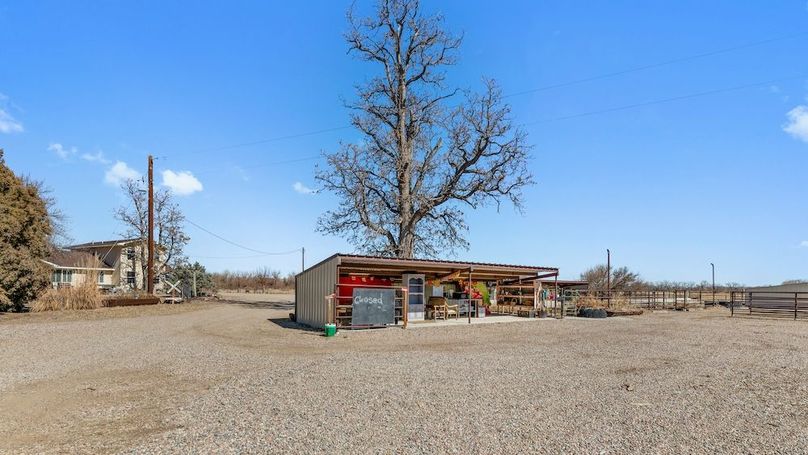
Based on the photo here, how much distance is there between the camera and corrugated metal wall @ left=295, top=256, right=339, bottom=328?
18594mm

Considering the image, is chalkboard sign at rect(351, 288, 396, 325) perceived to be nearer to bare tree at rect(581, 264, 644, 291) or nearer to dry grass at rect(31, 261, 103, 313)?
dry grass at rect(31, 261, 103, 313)

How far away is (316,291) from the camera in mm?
19766

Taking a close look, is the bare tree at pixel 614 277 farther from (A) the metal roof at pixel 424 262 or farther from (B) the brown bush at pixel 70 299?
(B) the brown bush at pixel 70 299

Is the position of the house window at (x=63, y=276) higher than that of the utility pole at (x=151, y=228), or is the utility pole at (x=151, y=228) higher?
the utility pole at (x=151, y=228)

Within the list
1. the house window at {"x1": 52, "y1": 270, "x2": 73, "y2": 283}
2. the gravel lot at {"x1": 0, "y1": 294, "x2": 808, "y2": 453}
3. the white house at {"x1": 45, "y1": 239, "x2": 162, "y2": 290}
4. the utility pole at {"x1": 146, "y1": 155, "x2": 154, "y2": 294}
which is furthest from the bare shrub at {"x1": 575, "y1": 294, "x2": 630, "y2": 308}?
the house window at {"x1": 52, "y1": 270, "x2": 73, "y2": 283}

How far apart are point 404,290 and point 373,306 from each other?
141 centimetres

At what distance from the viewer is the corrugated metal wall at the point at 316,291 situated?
18594 mm

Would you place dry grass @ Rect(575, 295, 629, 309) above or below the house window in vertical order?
below

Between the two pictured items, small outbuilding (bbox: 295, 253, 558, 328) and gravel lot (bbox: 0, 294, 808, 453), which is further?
small outbuilding (bbox: 295, 253, 558, 328)

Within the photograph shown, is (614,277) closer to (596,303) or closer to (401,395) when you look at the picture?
(596,303)

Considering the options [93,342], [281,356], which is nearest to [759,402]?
[281,356]

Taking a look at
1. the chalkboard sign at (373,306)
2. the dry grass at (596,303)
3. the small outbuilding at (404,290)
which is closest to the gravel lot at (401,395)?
the chalkboard sign at (373,306)

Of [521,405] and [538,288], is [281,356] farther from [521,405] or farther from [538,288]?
[538,288]

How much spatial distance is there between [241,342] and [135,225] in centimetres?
3197
